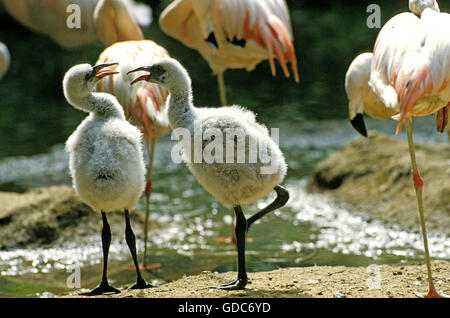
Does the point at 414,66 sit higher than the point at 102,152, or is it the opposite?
the point at 414,66

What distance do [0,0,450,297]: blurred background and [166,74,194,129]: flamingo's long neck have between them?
1614mm

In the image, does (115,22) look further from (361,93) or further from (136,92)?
(361,93)

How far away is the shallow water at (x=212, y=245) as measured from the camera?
5098mm

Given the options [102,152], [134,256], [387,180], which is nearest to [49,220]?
[134,256]

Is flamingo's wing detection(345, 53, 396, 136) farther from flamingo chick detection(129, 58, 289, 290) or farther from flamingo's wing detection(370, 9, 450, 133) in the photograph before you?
flamingo chick detection(129, 58, 289, 290)

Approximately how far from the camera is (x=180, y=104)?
3.83 meters

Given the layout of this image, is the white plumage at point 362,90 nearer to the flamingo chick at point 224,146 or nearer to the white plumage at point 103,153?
the flamingo chick at point 224,146

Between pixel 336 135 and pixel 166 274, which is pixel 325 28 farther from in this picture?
pixel 166 274

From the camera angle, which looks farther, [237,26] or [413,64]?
[237,26]

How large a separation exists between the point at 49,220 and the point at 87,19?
2016mm

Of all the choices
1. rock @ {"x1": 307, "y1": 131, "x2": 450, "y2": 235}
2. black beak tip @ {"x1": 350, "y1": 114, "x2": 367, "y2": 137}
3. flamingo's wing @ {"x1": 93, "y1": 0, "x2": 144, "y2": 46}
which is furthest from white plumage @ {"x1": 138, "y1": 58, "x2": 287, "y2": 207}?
rock @ {"x1": 307, "y1": 131, "x2": 450, "y2": 235}

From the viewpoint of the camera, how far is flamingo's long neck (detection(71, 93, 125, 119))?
4008mm

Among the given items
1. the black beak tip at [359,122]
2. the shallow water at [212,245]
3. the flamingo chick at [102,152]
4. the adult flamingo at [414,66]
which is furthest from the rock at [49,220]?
the adult flamingo at [414,66]
